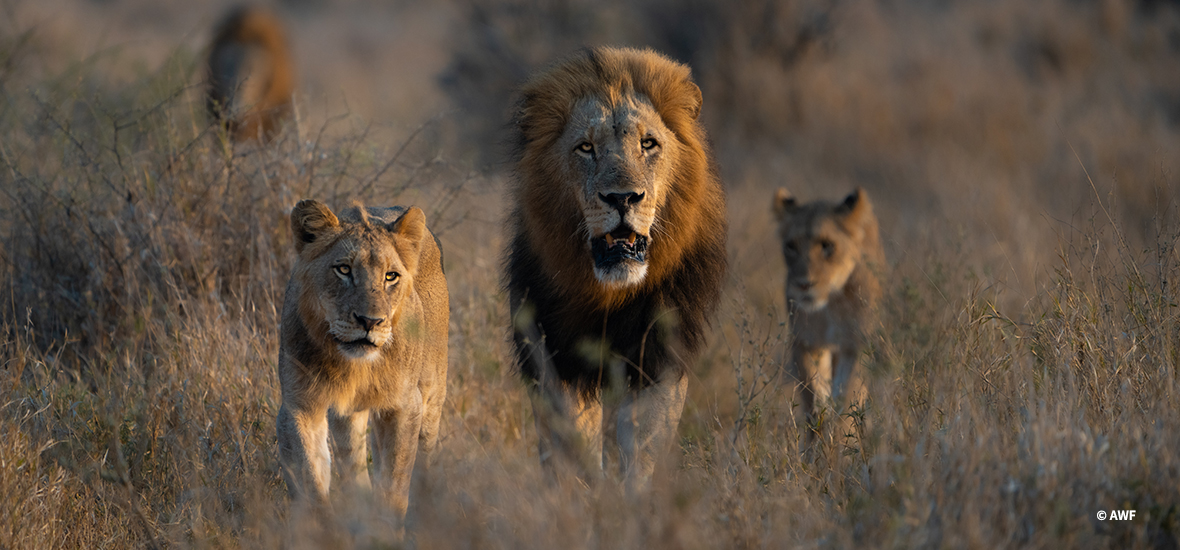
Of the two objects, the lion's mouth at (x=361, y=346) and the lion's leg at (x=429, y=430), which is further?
the lion's leg at (x=429, y=430)

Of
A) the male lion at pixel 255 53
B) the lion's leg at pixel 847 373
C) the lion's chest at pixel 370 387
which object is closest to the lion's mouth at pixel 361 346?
the lion's chest at pixel 370 387

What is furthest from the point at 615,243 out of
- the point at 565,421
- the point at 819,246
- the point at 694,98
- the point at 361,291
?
the point at 819,246

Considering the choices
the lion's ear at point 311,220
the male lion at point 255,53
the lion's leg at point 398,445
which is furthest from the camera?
the male lion at point 255,53

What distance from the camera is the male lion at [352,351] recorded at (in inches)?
142

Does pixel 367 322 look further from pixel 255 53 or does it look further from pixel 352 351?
pixel 255 53

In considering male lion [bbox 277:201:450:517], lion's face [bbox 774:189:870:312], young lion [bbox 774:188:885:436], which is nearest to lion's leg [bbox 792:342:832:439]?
young lion [bbox 774:188:885:436]

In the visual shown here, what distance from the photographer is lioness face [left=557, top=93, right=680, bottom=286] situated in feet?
12.9

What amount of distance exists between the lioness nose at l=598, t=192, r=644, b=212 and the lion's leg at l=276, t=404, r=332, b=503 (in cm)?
131

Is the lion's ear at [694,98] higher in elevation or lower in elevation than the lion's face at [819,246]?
higher

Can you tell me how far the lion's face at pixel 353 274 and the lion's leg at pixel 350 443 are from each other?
1.49 feet

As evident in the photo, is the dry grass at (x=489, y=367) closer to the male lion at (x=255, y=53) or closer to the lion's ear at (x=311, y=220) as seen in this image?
the lion's ear at (x=311, y=220)

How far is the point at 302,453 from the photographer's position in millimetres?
3617

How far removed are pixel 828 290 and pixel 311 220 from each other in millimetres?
3287

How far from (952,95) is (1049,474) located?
455 inches
